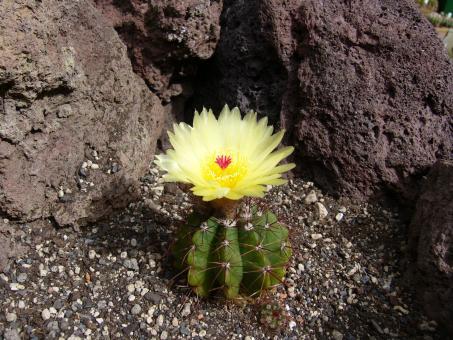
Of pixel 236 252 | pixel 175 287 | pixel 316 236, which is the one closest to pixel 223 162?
pixel 236 252

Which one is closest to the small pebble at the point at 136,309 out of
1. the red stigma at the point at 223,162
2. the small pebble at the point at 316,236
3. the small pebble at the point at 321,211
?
the red stigma at the point at 223,162

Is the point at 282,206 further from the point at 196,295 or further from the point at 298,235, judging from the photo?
the point at 196,295

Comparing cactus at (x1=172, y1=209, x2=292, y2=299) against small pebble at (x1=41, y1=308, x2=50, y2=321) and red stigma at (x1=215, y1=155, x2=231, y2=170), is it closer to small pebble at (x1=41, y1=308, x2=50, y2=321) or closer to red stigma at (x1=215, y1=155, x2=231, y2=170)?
red stigma at (x1=215, y1=155, x2=231, y2=170)

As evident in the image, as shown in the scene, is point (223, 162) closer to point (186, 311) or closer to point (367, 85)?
point (186, 311)

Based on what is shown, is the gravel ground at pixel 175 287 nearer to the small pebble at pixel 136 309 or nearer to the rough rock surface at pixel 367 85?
the small pebble at pixel 136 309

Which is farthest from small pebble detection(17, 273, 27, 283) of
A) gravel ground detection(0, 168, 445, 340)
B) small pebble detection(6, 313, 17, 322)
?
small pebble detection(6, 313, 17, 322)
